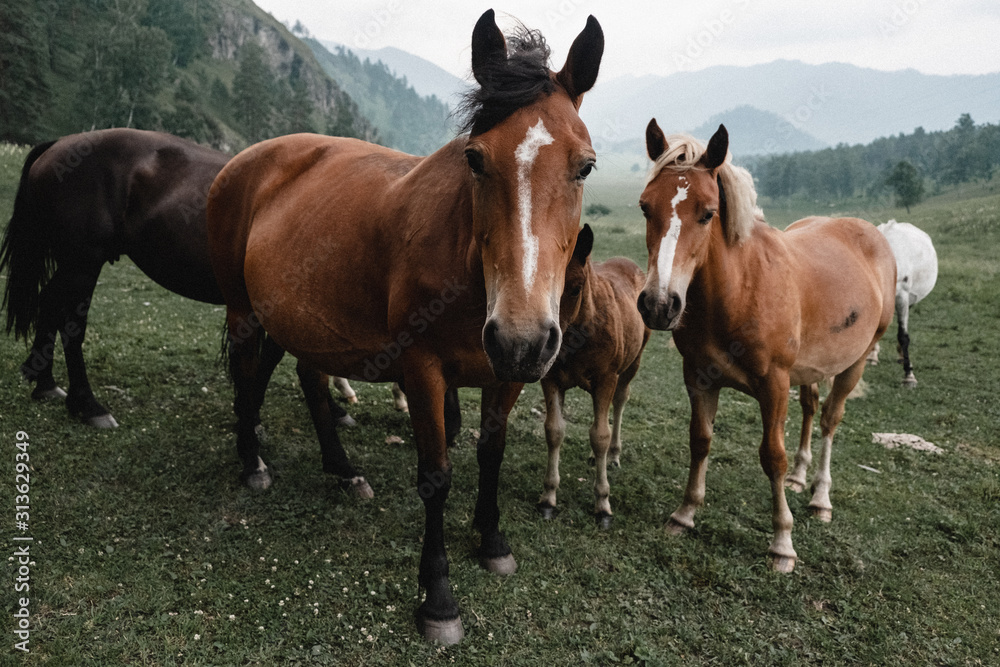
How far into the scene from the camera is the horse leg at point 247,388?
16.6 ft

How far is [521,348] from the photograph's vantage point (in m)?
2.33

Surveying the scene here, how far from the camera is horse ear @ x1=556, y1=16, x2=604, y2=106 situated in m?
2.84

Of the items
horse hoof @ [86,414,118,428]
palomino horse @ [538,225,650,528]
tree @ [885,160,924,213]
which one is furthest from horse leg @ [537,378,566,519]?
tree @ [885,160,924,213]

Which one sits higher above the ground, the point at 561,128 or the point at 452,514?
the point at 561,128

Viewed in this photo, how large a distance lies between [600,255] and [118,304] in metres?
19.3

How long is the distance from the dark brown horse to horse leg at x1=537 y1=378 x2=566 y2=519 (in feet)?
12.6

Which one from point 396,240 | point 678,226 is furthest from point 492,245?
point 678,226

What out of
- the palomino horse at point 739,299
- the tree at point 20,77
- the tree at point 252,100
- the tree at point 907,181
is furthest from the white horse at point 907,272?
the tree at point 252,100

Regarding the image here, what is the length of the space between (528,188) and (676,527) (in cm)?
383

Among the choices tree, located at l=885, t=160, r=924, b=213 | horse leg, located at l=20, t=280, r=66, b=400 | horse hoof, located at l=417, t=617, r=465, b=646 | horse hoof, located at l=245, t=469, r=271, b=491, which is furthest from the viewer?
tree, located at l=885, t=160, r=924, b=213

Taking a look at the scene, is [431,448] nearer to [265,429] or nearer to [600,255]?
[265,429]

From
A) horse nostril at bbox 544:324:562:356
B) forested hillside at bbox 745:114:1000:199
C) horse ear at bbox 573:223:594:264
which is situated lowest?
horse nostril at bbox 544:324:562:356

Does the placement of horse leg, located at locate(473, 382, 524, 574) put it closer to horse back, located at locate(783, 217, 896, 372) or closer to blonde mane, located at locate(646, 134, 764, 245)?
blonde mane, located at locate(646, 134, 764, 245)

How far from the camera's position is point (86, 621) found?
3.33 m
